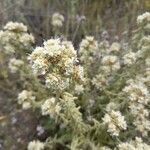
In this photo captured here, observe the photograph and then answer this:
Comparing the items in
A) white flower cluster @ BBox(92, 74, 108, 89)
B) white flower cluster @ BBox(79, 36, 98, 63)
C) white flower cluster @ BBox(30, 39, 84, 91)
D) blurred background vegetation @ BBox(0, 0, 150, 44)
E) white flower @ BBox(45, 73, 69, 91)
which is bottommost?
white flower @ BBox(45, 73, 69, 91)

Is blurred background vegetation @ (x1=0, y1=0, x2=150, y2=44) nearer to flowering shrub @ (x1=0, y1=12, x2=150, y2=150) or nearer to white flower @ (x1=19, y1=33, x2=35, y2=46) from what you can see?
flowering shrub @ (x1=0, y1=12, x2=150, y2=150)

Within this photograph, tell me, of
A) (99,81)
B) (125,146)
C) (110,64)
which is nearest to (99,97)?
(99,81)

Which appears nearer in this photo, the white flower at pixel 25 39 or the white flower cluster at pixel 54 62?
the white flower cluster at pixel 54 62

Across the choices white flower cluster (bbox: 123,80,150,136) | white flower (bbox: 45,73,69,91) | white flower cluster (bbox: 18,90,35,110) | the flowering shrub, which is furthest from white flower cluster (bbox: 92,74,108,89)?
white flower (bbox: 45,73,69,91)

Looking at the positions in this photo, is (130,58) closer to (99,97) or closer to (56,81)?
(99,97)

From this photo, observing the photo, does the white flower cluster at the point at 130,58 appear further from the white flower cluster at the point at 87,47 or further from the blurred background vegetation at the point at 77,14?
the blurred background vegetation at the point at 77,14

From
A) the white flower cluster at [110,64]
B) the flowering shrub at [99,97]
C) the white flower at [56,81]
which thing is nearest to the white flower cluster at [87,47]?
the flowering shrub at [99,97]

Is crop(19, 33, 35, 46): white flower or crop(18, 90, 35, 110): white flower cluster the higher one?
crop(19, 33, 35, 46): white flower

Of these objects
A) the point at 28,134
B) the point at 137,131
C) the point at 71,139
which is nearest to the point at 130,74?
the point at 137,131
